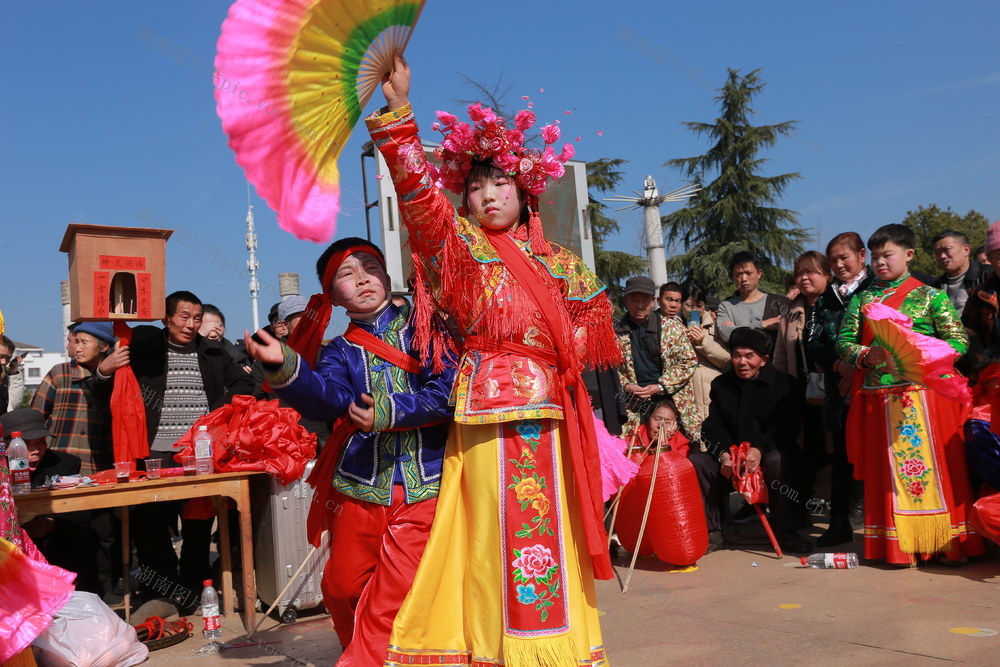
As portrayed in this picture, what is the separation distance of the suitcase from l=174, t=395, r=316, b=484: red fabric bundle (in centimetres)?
13

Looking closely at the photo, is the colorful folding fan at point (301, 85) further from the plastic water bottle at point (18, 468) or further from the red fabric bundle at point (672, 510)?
the red fabric bundle at point (672, 510)

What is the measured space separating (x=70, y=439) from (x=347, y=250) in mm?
3633

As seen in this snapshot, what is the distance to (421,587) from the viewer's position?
2646 mm

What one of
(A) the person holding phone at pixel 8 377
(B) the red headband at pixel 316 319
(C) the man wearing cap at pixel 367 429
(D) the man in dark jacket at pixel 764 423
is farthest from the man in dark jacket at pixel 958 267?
(A) the person holding phone at pixel 8 377

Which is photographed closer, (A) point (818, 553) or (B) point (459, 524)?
(B) point (459, 524)

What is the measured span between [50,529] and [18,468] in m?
0.64

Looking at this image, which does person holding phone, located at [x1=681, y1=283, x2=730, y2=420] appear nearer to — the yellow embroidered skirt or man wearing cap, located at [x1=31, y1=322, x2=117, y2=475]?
the yellow embroidered skirt

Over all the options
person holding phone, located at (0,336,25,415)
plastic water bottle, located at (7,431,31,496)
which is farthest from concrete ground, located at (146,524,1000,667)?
person holding phone, located at (0,336,25,415)

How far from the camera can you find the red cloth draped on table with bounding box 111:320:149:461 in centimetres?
493

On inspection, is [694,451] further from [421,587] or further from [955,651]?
[421,587]

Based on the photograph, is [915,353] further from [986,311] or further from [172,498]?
[172,498]

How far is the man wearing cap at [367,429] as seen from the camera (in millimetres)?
2660

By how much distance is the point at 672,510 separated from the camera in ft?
17.2

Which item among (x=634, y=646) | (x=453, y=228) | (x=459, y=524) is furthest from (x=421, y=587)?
(x=634, y=646)
